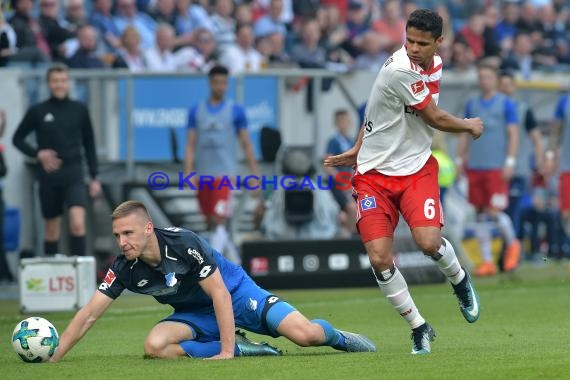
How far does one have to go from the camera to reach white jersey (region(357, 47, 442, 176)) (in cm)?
1028

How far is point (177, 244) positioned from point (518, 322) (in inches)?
181

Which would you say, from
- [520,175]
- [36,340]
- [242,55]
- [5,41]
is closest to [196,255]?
[36,340]

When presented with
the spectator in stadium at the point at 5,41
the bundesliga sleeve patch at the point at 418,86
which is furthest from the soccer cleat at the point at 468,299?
the spectator in stadium at the point at 5,41

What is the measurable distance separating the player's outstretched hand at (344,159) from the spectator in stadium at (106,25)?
1040 cm

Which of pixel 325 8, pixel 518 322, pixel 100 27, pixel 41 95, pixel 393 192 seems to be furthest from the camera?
pixel 325 8

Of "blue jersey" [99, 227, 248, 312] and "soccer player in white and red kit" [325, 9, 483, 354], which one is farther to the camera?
"soccer player in white and red kit" [325, 9, 483, 354]

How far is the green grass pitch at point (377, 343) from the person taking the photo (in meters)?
8.85

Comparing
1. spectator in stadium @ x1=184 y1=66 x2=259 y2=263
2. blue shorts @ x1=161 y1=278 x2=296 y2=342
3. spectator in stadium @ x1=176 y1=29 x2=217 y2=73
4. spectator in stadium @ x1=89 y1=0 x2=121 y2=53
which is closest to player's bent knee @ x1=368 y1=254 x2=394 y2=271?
blue shorts @ x1=161 y1=278 x2=296 y2=342

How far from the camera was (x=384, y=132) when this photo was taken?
10.5 m

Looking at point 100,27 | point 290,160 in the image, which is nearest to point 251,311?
point 290,160

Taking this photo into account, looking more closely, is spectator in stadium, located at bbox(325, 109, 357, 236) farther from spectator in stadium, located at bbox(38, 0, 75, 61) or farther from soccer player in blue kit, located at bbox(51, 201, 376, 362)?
soccer player in blue kit, located at bbox(51, 201, 376, 362)

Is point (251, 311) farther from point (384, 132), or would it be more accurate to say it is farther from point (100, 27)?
point (100, 27)

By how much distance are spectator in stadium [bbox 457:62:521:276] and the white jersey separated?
28.6ft

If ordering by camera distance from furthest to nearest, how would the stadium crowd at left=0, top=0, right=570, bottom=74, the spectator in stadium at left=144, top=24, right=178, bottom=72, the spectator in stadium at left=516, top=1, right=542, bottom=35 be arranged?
the spectator in stadium at left=516, top=1, right=542, bottom=35 → the spectator in stadium at left=144, top=24, right=178, bottom=72 → the stadium crowd at left=0, top=0, right=570, bottom=74
